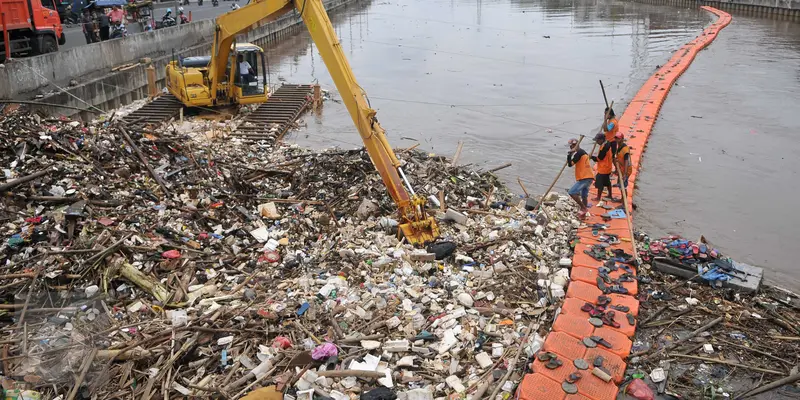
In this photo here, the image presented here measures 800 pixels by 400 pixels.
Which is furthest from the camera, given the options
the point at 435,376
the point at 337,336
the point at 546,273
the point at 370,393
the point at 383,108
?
the point at 383,108

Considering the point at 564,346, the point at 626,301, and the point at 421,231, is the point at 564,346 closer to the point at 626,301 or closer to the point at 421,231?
the point at 626,301

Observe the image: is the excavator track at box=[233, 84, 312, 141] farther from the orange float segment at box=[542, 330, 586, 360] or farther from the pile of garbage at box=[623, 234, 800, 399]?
the pile of garbage at box=[623, 234, 800, 399]

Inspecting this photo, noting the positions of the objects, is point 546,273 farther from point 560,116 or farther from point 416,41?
point 416,41

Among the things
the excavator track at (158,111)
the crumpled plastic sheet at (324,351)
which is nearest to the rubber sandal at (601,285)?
the crumpled plastic sheet at (324,351)

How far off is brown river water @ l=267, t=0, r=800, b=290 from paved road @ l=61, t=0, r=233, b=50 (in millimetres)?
5210

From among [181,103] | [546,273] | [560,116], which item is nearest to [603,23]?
[560,116]

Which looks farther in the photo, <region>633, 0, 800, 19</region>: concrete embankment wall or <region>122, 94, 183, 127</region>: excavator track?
<region>633, 0, 800, 19</region>: concrete embankment wall

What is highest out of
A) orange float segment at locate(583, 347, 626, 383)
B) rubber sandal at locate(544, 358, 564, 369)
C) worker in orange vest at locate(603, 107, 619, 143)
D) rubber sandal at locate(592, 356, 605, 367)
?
worker in orange vest at locate(603, 107, 619, 143)

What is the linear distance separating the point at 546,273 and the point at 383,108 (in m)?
10.3

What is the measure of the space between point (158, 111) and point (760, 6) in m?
36.6

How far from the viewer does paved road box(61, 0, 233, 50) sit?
2086 cm

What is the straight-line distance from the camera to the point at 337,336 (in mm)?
5664

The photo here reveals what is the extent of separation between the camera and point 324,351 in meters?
5.35

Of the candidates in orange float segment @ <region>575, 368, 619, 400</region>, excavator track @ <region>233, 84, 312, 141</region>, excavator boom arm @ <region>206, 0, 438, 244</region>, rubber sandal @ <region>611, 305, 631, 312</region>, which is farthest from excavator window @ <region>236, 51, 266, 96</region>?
orange float segment @ <region>575, 368, 619, 400</region>
